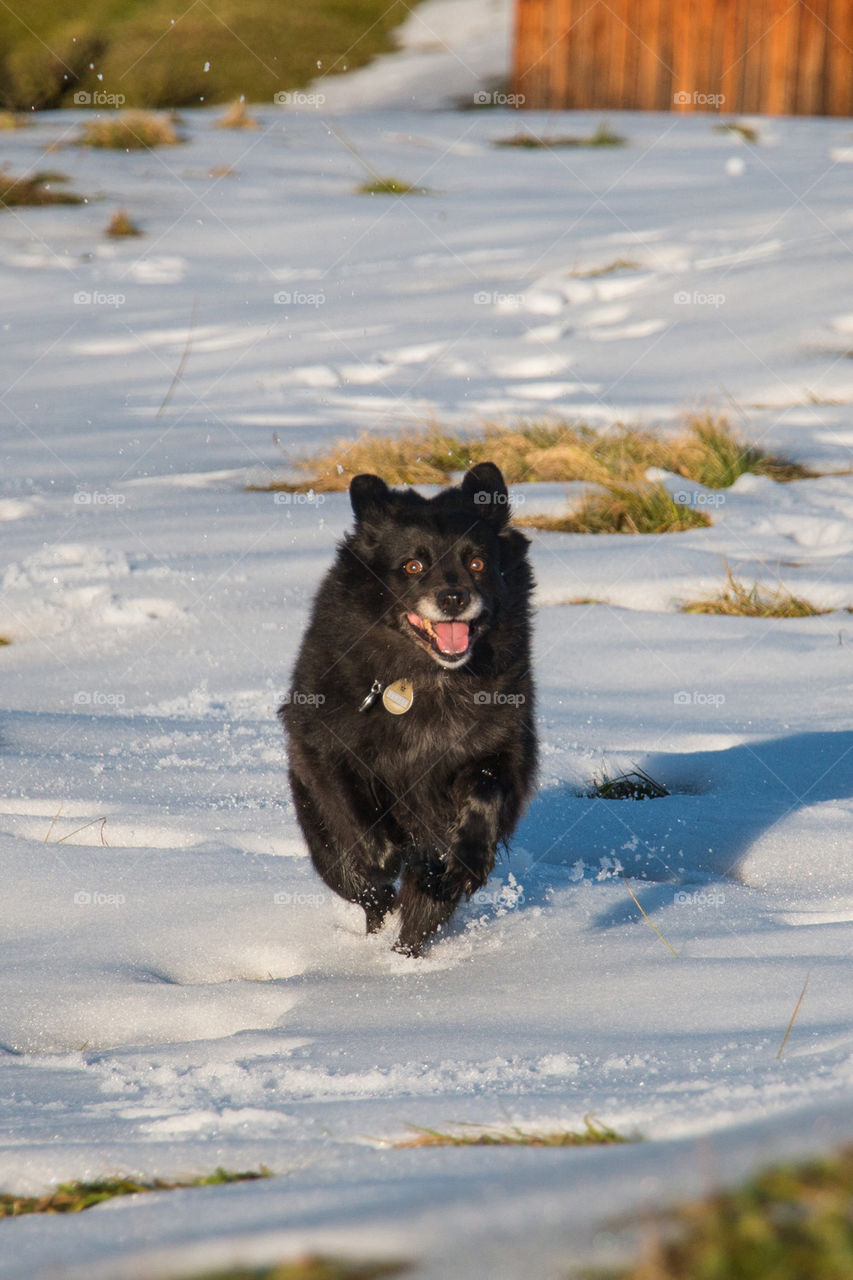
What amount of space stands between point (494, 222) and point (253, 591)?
8.47m

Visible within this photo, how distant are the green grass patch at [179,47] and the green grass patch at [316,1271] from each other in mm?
21745

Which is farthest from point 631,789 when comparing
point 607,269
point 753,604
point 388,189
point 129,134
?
point 129,134

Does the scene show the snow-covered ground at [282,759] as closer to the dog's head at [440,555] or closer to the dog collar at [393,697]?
the dog collar at [393,697]

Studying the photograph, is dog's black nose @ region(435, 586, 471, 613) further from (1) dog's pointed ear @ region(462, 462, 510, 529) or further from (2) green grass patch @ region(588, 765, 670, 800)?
(2) green grass patch @ region(588, 765, 670, 800)

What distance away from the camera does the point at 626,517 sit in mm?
7695

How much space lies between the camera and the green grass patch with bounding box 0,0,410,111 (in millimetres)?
21969

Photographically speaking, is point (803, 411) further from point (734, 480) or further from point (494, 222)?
point (494, 222)

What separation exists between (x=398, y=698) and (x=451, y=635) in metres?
0.25

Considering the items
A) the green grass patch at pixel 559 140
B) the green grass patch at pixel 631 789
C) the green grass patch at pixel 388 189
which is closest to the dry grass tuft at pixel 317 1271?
the green grass patch at pixel 631 789

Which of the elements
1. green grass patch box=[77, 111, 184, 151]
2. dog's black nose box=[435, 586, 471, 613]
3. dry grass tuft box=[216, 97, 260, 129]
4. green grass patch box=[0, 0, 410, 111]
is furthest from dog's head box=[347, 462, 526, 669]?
green grass patch box=[0, 0, 410, 111]

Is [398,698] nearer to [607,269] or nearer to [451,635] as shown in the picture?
[451,635]

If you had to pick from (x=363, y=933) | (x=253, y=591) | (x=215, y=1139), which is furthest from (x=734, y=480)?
(x=215, y=1139)

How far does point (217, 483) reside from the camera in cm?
843

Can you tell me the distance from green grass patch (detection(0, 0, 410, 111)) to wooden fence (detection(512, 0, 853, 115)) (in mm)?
6372
